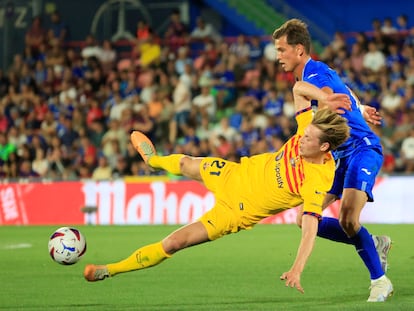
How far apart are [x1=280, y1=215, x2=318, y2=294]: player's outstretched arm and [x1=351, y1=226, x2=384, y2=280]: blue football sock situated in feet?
3.42

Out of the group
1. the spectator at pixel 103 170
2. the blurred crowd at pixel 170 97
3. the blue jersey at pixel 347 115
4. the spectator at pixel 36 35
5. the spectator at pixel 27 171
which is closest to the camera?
the blue jersey at pixel 347 115

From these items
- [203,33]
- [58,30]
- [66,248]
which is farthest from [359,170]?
[58,30]

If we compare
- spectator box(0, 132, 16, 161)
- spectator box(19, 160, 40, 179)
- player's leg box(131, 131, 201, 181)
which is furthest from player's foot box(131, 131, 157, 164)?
spectator box(0, 132, 16, 161)

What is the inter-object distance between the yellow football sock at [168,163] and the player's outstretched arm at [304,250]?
131cm

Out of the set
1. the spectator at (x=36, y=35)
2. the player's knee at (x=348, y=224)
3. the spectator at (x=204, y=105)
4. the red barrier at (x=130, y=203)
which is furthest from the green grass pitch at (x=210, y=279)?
the spectator at (x=36, y=35)

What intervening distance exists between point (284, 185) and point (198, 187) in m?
10.7

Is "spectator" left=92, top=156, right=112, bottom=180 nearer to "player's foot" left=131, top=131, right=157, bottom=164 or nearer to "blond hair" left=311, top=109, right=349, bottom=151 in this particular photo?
"player's foot" left=131, top=131, right=157, bottom=164

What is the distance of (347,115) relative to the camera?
27.6ft

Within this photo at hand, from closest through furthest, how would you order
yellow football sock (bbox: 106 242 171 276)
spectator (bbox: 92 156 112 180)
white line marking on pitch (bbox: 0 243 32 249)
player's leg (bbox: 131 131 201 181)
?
yellow football sock (bbox: 106 242 171 276)
player's leg (bbox: 131 131 201 181)
white line marking on pitch (bbox: 0 243 32 249)
spectator (bbox: 92 156 112 180)

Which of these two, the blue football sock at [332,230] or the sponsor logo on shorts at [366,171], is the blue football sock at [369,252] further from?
the sponsor logo on shorts at [366,171]

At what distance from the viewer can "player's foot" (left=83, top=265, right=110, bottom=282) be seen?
25.5 ft

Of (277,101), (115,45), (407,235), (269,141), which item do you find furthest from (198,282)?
(115,45)

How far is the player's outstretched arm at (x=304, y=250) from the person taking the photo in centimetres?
666

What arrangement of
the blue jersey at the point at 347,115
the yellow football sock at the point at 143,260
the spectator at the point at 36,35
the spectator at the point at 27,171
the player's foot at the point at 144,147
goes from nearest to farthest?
the yellow football sock at the point at 143,260 < the blue jersey at the point at 347,115 < the player's foot at the point at 144,147 < the spectator at the point at 27,171 < the spectator at the point at 36,35
